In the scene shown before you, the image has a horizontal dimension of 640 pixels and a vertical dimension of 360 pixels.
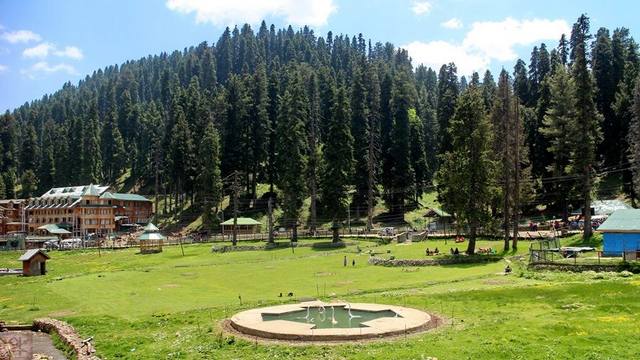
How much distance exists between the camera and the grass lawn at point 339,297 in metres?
21.8

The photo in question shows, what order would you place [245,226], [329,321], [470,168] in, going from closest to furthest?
[329,321] → [470,168] → [245,226]

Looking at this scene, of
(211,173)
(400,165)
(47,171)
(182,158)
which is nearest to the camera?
(211,173)

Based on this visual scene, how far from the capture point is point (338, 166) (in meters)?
79.1

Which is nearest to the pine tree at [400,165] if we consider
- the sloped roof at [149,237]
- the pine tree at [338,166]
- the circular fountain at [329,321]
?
the pine tree at [338,166]

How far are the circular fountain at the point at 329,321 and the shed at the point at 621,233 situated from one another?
25.9 m

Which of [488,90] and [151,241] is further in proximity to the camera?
[488,90]

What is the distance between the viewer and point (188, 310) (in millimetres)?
32031

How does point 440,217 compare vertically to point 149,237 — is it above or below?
above

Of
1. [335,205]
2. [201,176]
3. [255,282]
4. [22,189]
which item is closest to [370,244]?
[335,205]

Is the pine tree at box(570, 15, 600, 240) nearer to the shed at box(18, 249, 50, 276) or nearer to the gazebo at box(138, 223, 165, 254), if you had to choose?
the gazebo at box(138, 223, 165, 254)

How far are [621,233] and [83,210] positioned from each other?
97493mm

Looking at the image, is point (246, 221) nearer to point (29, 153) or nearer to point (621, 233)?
point (621, 233)

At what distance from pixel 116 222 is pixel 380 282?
9164 centimetres

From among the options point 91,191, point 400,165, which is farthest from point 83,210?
point 400,165
